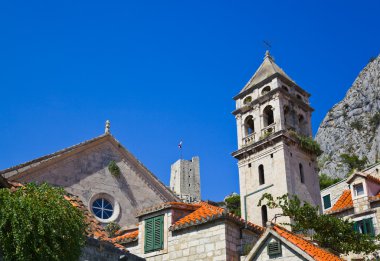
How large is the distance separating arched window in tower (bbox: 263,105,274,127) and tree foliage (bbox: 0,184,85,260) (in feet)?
85.3

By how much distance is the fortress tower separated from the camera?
12794 cm

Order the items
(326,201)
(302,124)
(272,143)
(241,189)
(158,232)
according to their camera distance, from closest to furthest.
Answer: (158,232), (272,143), (241,189), (302,124), (326,201)

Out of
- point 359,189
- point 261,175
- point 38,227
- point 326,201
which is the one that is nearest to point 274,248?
point 38,227

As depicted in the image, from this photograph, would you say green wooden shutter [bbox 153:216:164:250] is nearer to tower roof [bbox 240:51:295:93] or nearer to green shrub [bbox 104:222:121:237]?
green shrub [bbox 104:222:121:237]

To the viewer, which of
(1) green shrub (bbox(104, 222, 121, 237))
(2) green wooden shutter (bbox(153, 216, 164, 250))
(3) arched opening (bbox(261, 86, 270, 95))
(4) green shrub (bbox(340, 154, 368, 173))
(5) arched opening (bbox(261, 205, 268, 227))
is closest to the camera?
(2) green wooden shutter (bbox(153, 216, 164, 250))

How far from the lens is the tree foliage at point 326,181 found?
Result: 70850mm

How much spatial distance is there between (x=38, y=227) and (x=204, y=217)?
20.4 feet

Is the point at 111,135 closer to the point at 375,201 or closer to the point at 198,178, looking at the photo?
the point at 375,201

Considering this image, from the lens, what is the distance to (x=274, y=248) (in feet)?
47.2

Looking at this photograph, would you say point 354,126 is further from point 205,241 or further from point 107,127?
point 205,241

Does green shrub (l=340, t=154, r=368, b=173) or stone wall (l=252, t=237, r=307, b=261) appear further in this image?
green shrub (l=340, t=154, r=368, b=173)

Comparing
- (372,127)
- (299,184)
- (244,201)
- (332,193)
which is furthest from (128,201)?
(372,127)

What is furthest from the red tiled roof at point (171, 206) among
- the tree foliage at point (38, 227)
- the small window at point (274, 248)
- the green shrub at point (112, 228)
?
the green shrub at point (112, 228)

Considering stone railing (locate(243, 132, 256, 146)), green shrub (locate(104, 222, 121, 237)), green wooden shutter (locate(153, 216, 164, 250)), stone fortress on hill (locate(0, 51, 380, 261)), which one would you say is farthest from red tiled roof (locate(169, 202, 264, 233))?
stone railing (locate(243, 132, 256, 146))
